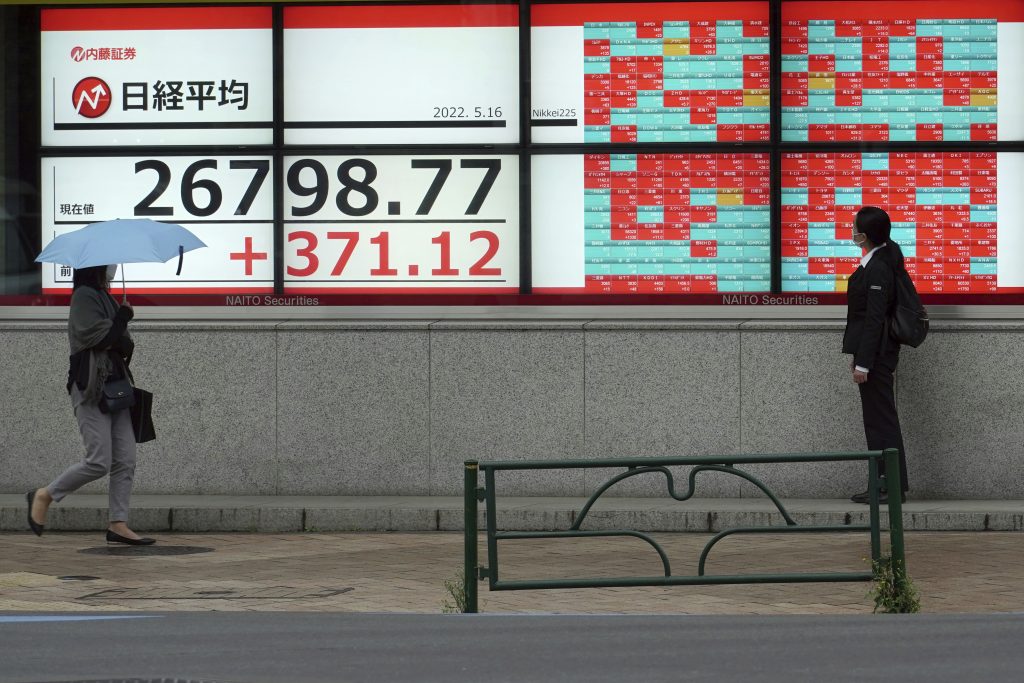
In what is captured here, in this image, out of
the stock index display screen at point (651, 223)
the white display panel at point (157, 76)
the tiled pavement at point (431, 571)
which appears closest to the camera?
the tiled pavement at point (431, 571)

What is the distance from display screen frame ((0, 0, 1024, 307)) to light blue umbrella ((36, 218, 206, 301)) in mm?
2194

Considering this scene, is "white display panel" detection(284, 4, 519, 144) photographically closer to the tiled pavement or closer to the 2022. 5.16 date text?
the 2022. 5.16 date text

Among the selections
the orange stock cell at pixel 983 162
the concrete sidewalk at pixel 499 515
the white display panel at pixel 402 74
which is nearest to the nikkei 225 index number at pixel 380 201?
the white display panel at pixel 402 74

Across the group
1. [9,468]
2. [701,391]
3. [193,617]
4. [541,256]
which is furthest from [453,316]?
[193,617]

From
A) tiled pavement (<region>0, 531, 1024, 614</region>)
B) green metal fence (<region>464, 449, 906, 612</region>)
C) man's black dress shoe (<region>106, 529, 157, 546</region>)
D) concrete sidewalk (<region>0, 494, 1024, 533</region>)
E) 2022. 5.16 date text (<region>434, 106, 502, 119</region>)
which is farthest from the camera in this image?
2022. 5.16 date text (<region>434, 106, 502, 119</region>)

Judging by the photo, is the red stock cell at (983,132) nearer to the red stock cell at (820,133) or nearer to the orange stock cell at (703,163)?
the red stock cell at (820,133)

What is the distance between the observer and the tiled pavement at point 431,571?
8305 mm

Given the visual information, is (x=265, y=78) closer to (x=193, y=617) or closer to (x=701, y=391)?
(x=701, y=391)

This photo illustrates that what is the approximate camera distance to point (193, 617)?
25.3 feet

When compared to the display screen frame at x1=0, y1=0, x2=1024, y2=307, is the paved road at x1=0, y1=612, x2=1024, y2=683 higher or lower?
lower

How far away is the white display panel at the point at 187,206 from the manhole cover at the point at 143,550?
2.83 meters

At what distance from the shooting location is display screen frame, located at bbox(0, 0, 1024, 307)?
12.6m

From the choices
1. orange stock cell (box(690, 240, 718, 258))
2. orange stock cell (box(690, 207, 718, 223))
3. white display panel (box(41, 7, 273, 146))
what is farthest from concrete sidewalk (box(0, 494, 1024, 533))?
white display panel (box(41, 7, 273, 146))

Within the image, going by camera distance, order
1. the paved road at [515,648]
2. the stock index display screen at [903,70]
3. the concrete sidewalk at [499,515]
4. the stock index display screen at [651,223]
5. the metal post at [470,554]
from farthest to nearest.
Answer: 1. the stock index display screen at [651,223]
2. the stock index display screen at [903,70]
3. the concrete sidewalk at [499,515]
4. the metal post at [470,554]
5. the paved road at [515,648]
